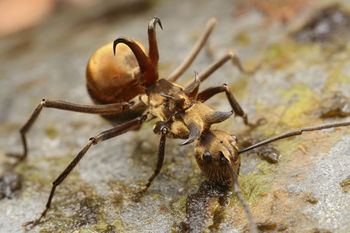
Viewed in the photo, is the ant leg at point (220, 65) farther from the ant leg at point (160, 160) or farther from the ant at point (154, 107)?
the ant leg at point (160, 160)

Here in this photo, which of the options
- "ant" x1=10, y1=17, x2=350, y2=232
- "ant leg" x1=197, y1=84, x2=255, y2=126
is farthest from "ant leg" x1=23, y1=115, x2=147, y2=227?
"ant leg" x1=197, y1=84, x2=255, y2=126

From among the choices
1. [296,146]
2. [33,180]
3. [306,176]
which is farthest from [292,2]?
[33,180]

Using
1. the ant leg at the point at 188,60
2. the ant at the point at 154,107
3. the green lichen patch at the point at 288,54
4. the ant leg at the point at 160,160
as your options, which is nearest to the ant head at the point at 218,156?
the ant at the point at 154,107

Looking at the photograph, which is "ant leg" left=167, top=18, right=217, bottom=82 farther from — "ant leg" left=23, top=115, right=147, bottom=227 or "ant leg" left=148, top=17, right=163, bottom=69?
"ant leg" left=23, top=115, right=147, bottom=227

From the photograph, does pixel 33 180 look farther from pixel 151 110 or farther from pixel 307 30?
pixel 307 30

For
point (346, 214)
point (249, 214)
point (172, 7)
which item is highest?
point (172, 7)

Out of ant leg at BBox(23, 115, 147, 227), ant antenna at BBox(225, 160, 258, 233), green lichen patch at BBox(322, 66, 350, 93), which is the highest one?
ant leg at BBox(23, 115, 147, 227)

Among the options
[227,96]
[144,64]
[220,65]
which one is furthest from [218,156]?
[220,65]
